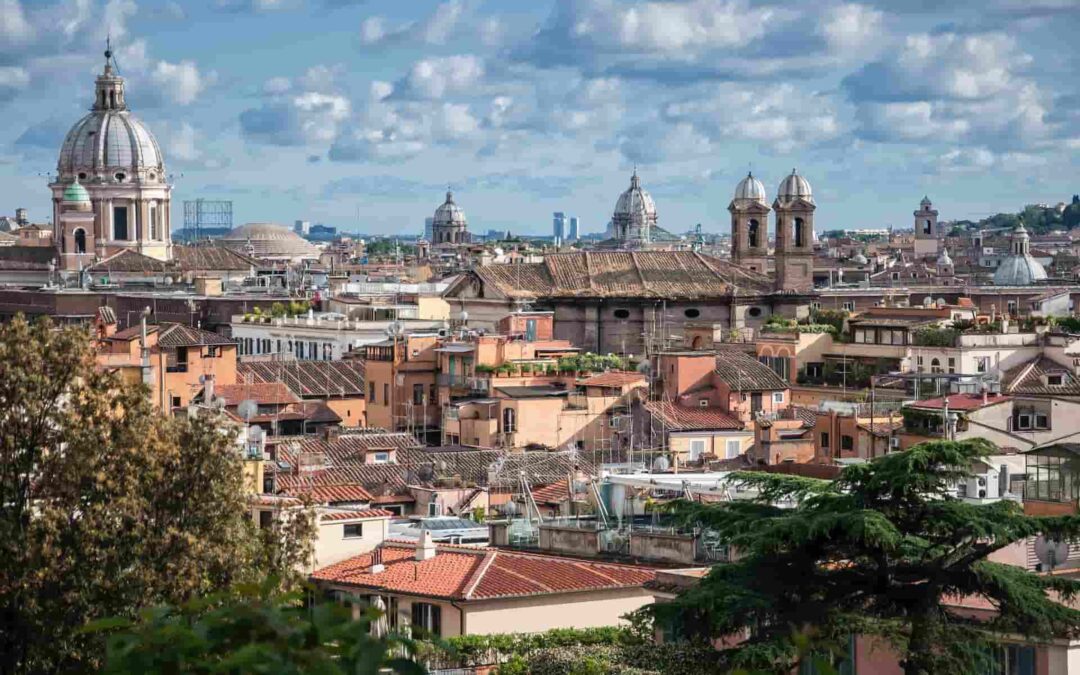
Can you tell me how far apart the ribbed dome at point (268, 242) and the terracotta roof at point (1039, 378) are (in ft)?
412

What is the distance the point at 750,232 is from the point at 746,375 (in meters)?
43.7

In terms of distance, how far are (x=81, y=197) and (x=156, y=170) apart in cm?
730

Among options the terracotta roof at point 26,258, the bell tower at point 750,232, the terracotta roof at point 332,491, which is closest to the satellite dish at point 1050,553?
the terracotta roof at point 332,491

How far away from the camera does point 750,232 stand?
299 feet

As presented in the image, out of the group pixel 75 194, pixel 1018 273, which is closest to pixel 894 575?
pixel 1018 273

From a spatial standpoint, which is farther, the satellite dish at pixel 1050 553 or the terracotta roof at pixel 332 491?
the terracotta roof at pixel 332 491

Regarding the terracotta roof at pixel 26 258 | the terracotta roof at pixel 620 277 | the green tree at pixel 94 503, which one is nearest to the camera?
the green tree at pixel 94 503

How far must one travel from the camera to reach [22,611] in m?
17.7

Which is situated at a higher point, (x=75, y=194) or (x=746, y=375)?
(x=75, y=194)

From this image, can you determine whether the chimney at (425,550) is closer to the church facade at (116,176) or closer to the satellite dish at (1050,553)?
the satellite dish at (1050,553)

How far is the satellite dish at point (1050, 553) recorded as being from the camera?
66.6ft

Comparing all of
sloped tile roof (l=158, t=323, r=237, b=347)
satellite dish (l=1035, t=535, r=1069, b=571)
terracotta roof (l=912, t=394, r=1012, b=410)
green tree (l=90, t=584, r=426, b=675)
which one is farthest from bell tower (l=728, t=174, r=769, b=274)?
green tree (l=90, t=584, r=426, b=675)

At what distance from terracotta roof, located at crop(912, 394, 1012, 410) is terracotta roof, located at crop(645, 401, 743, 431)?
21.5 feet

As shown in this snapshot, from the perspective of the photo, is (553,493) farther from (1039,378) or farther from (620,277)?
(620,277)
